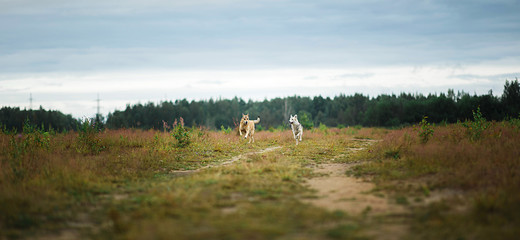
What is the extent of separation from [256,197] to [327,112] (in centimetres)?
11589

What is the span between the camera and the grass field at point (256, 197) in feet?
17.1

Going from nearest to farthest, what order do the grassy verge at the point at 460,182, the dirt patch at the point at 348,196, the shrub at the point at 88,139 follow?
the grassy verge at the point at 460,182, the dirt patch at the point at 348,196, the shrub at the point at 88,139

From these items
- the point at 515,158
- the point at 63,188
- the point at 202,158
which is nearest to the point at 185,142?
the point at 202,158

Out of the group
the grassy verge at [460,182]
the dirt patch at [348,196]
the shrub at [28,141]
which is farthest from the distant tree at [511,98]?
the shrub at [28,141]

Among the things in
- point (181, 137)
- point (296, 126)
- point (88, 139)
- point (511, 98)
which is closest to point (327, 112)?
point (511, 98)

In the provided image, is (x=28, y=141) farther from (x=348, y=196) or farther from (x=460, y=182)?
(x=460, y=182)

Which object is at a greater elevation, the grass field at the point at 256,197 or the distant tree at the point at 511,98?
the distant tree at the point at 511,98

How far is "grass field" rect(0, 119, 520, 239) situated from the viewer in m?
5.21

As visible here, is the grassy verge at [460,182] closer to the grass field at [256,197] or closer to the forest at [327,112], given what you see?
the grass field at [256,197]

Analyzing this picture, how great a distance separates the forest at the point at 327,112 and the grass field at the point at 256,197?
7.92m

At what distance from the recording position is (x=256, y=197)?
743 centimetres

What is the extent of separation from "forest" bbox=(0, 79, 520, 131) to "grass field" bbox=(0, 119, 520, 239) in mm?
7923

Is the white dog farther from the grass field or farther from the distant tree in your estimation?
the distant tree

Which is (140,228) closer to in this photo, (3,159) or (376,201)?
(376,201)
